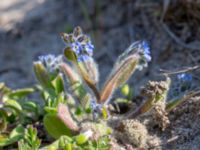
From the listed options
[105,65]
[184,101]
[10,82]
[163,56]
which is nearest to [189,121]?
[184,101]

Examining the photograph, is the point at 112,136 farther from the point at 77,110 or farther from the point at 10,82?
the point at 10,82

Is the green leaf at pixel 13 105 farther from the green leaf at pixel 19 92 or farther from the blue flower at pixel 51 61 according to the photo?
the blue flower at pixel 51 61

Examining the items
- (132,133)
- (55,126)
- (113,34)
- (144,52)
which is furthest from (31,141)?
(113,34)

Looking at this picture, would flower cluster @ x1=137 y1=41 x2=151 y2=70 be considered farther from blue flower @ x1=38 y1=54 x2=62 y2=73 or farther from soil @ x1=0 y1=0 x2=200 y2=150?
blue flower @ x1=38 y1=54 x2=62 y2=73

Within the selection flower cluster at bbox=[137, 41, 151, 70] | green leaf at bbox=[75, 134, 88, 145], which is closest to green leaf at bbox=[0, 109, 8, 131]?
green leaf at bbox=[75, 134, 88, 145]

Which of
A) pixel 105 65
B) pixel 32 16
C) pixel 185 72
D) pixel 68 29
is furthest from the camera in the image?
pixel 32 16
